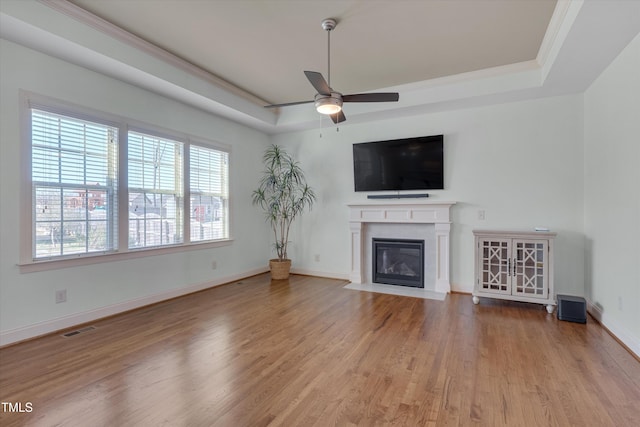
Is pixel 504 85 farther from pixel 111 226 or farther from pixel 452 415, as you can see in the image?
→ pixel 111 226

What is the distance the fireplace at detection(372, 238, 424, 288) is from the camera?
4.64m

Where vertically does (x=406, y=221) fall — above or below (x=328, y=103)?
below

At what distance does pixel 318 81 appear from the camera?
250cm

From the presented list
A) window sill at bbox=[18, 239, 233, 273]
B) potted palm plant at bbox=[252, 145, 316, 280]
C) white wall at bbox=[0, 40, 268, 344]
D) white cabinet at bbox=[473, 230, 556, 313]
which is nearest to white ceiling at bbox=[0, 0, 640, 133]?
white wall at bbox=[0, 40, 268, 344]

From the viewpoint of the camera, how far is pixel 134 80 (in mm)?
3504

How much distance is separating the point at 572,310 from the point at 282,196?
4252 millimetres

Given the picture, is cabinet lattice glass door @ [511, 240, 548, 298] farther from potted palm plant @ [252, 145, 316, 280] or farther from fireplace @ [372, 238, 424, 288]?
potted palm plant @ [252, 145, 316, 280]

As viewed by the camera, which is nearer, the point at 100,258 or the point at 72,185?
the point at 72,185

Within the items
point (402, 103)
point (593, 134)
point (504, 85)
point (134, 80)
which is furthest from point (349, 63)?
point (593, 134)

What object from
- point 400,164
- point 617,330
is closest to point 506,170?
point 400,164

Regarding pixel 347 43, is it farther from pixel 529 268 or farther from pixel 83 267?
pixel 83 267

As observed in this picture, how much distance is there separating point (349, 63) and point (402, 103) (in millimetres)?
1054

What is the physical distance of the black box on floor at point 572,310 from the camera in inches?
125

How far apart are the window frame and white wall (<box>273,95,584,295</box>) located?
2390 millimetres
